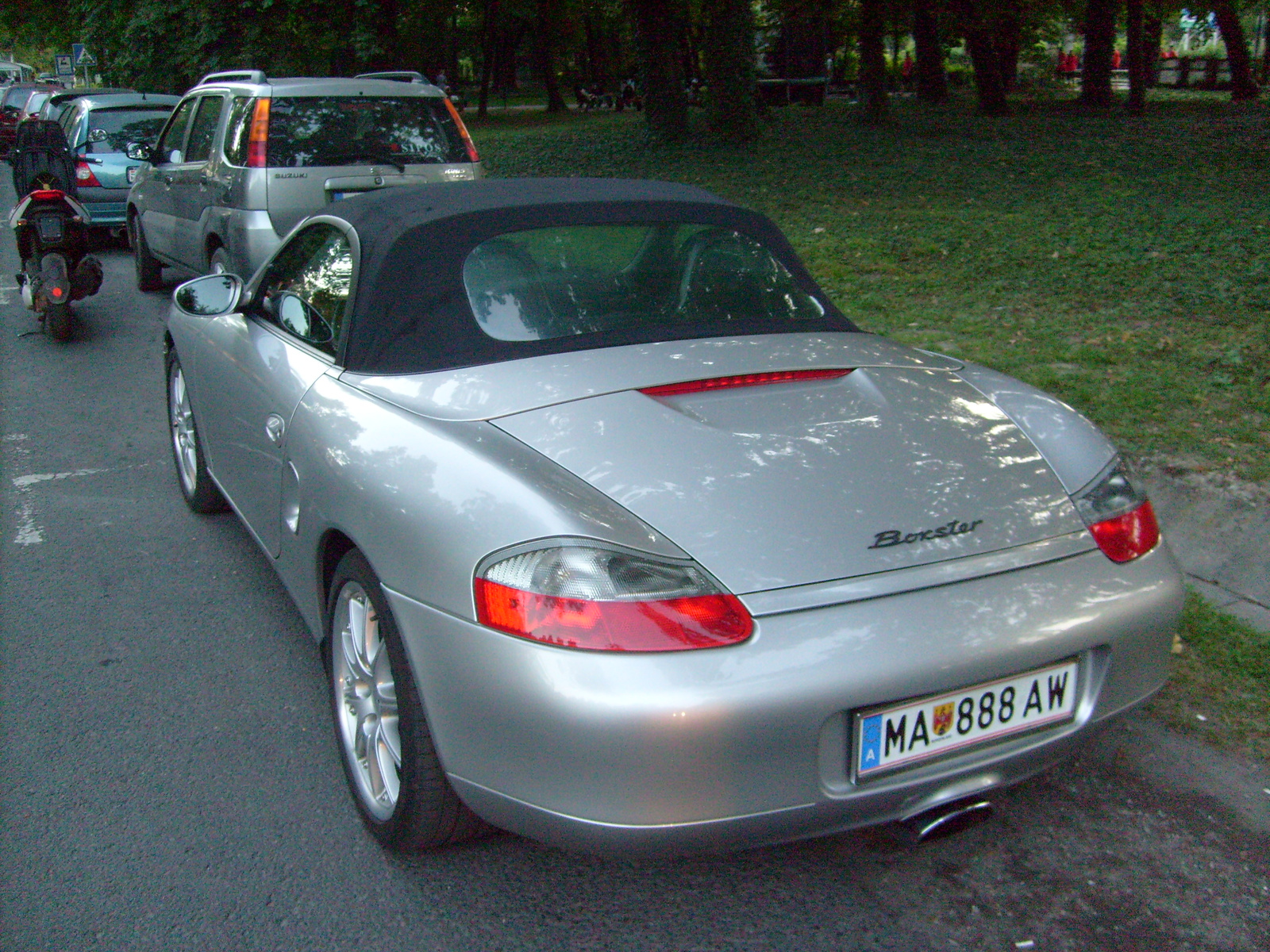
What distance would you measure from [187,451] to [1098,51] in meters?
24.9

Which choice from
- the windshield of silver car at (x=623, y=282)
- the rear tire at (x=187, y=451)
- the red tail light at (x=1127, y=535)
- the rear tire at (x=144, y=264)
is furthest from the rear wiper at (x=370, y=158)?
the red tail light at (x=1127, y=535)

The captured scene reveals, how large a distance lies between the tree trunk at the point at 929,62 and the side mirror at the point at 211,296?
24.7 m

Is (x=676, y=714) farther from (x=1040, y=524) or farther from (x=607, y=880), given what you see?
(x=1040, y=524)

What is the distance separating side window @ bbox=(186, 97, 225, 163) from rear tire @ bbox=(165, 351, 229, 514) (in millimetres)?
4309

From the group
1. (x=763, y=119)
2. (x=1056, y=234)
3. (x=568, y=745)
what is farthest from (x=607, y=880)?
(x=763, y=119)

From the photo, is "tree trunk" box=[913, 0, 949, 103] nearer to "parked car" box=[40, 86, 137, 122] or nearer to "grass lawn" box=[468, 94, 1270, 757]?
"grass lawn" box=[468, 94, 1270, 757]

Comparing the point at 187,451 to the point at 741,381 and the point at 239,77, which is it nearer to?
the point at 741,381

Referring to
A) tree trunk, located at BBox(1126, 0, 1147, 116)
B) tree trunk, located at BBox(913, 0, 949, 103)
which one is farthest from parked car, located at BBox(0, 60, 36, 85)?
tree trunk, located at BBox(1126, 0, 1147, 116)

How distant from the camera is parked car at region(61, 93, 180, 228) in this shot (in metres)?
13.6

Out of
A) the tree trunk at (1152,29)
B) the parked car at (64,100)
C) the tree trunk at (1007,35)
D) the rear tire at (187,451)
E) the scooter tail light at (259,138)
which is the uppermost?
the tree trunk at (1152,29)

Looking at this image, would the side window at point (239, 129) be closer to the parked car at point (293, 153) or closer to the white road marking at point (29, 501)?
the parked car at point (293, 153)

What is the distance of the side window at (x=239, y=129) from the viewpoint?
8609 millimetres

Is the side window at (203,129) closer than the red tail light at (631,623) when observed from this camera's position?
No

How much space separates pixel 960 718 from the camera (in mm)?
2404
